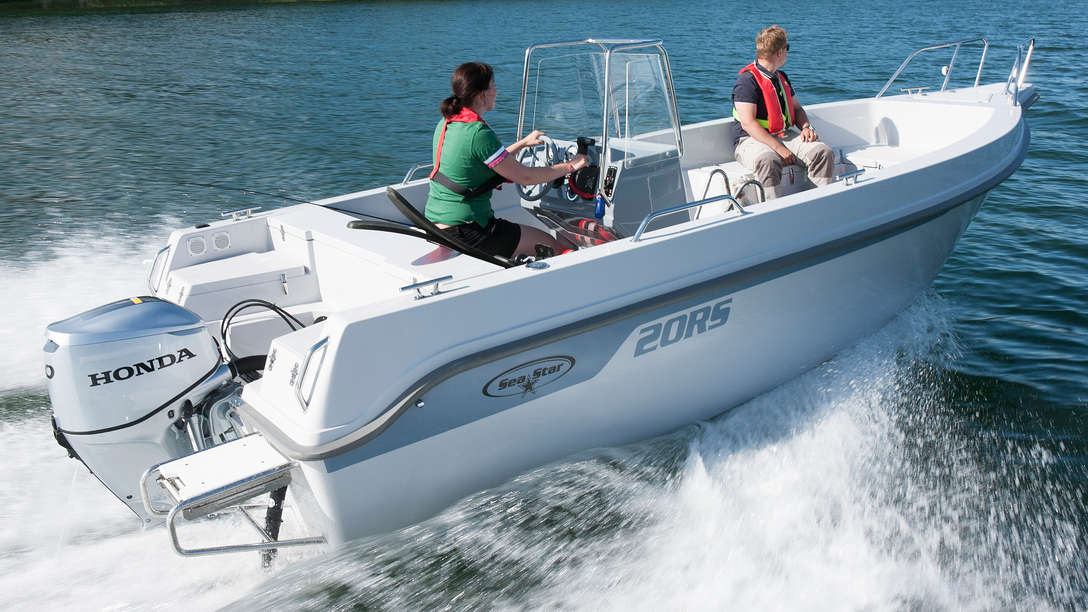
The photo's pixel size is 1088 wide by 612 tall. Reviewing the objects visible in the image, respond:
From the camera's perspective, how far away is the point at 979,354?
4.83m

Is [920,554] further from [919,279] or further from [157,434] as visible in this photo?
[157,434]

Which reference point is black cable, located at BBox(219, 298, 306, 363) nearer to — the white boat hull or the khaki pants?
the white boat hull

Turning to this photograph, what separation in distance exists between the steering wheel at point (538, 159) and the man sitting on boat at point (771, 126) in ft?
3.65

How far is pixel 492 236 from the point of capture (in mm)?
3426

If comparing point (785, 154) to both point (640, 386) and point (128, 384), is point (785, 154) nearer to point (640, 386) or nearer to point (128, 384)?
point (640, 386)

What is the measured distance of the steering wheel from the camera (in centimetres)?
387

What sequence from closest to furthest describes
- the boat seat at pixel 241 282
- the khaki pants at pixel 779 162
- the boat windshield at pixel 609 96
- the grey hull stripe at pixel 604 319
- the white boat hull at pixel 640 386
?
the grey hull stripe at pixel 604 319 → the white boat hull at pixel 640 386 → the boat seat at pixel 241 282 → the boat windshield at pixel 609 96 → the khaki pants at pixel 779 162

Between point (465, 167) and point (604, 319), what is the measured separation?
2.83 feet

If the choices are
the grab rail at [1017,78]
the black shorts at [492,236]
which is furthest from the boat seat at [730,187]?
the grab rail at [1017,78]

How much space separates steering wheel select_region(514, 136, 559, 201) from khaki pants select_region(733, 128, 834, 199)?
1111mm

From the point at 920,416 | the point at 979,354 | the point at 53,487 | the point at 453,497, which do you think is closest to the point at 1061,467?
the point at 920,416

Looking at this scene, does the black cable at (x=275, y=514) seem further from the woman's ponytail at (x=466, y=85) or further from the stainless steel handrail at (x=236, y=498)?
the woman's ponytail at (x=466, y=85)

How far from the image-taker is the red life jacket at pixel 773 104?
171 inches

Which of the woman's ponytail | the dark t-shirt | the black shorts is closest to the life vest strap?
the black shorts
